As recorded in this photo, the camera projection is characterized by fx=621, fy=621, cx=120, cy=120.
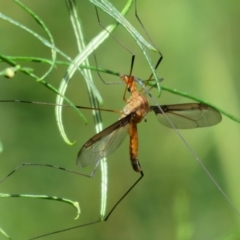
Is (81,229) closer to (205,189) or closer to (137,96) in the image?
(205,189)

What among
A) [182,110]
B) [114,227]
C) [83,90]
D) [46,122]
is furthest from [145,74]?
[182,110]

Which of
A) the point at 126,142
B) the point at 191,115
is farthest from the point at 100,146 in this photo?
the point at 126,142

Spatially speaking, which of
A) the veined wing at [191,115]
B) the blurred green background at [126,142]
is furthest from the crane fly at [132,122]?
the blurred green background at [126,142]

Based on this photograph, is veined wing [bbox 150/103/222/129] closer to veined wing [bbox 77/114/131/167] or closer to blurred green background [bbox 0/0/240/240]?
veined wing [bbox 77/114/131/167]

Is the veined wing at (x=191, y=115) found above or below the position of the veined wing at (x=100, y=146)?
above

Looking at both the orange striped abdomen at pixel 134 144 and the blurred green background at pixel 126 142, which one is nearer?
the orange striped abdomen at pixel 134 144

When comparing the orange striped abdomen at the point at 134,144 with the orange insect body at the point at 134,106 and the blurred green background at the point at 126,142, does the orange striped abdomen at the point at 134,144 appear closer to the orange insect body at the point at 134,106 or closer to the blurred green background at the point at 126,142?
the orange insect body at the point at 134,106

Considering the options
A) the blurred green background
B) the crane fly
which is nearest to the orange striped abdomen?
the crane fly
